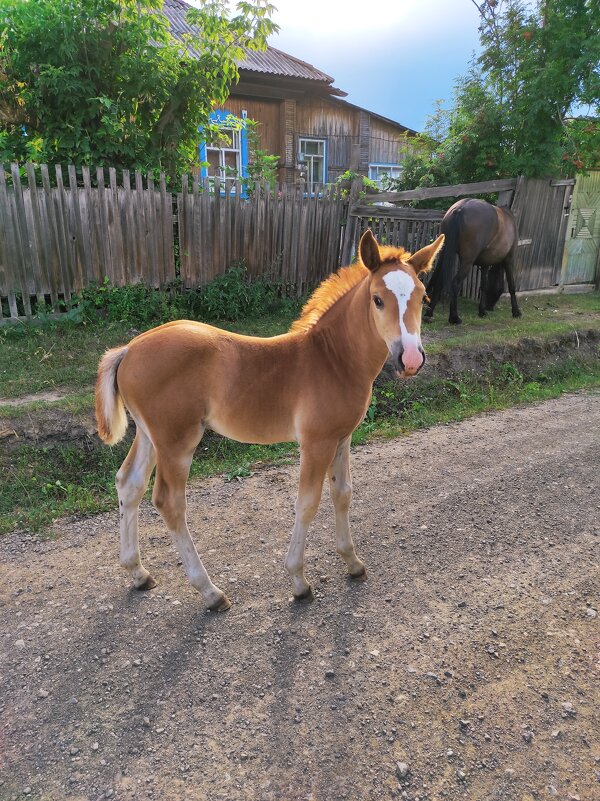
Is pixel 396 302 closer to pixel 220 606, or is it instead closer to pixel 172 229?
pixel 220 606

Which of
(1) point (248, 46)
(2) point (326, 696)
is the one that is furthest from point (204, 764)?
(1) point (248, 46)

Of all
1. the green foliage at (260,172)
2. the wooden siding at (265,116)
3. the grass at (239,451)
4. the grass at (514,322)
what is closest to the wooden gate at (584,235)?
the grass at (514,322)

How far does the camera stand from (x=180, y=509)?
9.82ft

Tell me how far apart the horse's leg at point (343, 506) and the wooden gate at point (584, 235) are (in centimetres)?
1095

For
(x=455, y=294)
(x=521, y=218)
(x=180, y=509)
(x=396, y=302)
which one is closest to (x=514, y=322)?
(x=455, y=294)

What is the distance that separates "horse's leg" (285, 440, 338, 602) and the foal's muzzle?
67 cm

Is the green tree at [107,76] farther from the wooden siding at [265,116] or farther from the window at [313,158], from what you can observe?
the window at [313,158]

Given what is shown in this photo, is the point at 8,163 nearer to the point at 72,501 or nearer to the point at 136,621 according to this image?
the point at 72,501

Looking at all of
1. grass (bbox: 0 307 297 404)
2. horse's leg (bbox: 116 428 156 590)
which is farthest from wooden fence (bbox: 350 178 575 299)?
horse's leg (bbox: 116 428 156 590)

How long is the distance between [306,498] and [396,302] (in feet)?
4.00

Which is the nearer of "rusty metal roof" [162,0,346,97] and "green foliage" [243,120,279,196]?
"green foliage" [243,120,279,196]

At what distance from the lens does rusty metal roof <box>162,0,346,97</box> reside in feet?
49.2

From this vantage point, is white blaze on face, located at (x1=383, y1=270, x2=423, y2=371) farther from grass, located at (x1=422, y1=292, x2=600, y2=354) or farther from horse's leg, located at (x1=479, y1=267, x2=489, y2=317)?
horse's leg, located at (x1=479, y1=267, x2=489, y2=317)

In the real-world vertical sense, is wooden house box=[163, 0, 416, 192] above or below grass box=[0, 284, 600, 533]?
above
